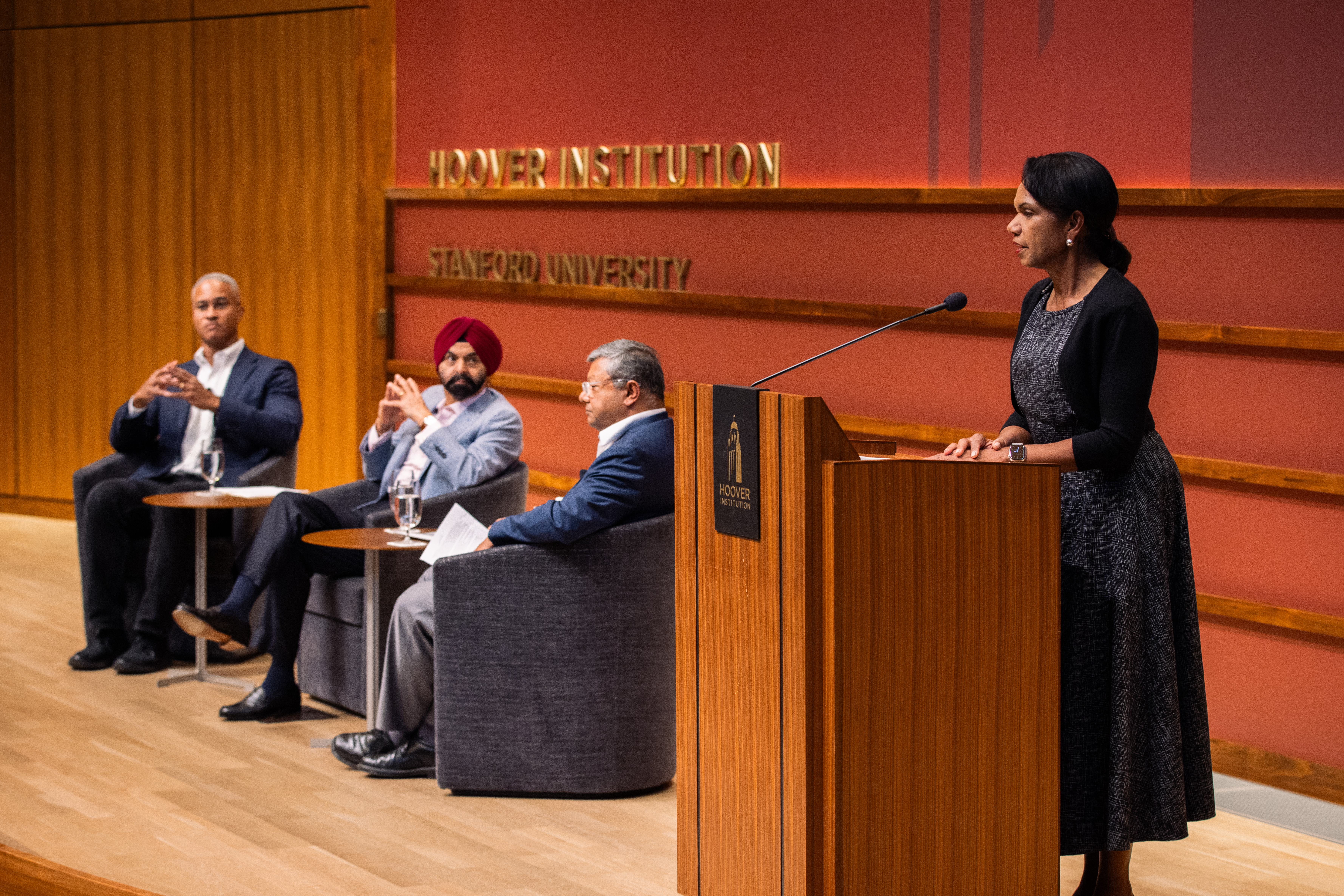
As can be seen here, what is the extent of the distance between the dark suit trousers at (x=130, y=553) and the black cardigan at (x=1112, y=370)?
3677mm

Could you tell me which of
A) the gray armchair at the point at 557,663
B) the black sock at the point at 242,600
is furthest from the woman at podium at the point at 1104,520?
the black sock at the point at 242,600

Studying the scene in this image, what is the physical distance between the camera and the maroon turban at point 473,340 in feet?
16.4

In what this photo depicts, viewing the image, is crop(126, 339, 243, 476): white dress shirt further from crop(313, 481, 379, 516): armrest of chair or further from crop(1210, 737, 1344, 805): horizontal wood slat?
crop(1210, 737, 1344, 805): horizontal wood slat

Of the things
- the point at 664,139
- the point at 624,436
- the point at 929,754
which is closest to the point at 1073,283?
the point at 929,754

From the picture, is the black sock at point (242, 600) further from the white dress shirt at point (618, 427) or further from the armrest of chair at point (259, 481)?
the white dress shirt at point (618, 427)

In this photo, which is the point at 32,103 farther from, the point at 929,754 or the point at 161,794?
the point at 929,754

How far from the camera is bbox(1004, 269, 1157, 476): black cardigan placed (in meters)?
2.79

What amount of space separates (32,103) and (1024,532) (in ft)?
25.0

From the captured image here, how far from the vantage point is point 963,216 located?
5.05 meters

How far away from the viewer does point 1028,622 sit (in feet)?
8.84

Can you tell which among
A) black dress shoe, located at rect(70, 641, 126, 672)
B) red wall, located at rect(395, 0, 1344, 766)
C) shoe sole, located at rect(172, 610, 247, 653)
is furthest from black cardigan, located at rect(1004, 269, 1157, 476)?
black dress shoe, located at rect(70, 641, 126, 672)

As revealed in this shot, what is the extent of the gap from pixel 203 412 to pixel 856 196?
255cm

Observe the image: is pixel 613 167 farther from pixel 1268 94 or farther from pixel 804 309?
pixel 1268 94

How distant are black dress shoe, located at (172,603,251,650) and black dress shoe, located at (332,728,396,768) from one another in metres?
0.64
